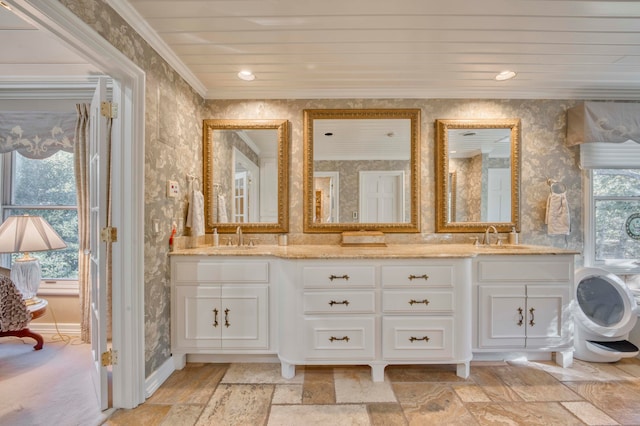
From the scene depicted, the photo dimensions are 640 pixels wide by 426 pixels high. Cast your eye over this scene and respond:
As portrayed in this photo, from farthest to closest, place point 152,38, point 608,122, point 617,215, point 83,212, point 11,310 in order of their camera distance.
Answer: point 617,215 → point 83,212 → point 608,122 → point 11,310 → point 152,38

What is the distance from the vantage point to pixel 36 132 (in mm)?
2793

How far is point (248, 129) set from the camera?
9.20 feet

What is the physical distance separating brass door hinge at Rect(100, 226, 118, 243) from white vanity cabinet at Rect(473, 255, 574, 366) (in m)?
2.51

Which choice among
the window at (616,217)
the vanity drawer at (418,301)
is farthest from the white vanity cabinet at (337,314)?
the window at (616,217)

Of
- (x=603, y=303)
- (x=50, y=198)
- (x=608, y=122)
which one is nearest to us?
(x=603, y=303)

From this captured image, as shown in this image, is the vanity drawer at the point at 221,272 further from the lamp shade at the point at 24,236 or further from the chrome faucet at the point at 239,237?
the lamp shade at the point at 24,236

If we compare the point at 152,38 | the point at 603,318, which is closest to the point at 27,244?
the point at 152,38

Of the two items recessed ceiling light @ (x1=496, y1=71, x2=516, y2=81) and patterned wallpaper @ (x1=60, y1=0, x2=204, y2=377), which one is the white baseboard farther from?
recessed ceiling light @ (x1=496, y1=71, x2=516, y2=81)

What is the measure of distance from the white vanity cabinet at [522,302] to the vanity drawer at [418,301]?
0.35 metres

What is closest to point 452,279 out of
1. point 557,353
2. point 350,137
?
point 557,353

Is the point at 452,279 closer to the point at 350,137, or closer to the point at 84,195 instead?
the point at 350,137

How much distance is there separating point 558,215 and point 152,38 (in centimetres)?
359

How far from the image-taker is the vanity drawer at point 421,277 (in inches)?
82.8

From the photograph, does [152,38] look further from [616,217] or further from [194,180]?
[616,217]
